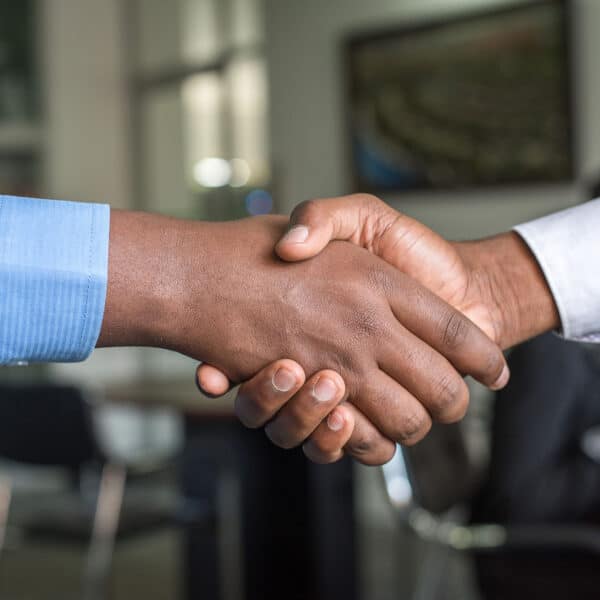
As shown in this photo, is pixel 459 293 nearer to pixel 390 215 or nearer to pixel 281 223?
pixel 390 215

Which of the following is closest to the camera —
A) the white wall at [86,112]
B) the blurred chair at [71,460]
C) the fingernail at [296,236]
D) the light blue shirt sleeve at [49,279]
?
the light blue shirt sleeve at [49,279]

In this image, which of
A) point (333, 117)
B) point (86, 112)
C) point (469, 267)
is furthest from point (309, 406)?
point (86, 112)

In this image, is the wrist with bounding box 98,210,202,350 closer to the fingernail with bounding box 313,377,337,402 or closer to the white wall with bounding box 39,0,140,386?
the fingernail with bounding box 313,377,337,402

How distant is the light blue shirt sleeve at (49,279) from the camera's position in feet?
3.83

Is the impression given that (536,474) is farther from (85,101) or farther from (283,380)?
(85,101)

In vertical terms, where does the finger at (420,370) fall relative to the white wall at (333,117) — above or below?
below

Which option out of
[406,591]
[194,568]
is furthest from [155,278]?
[406,591]

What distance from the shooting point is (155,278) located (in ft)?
4.08

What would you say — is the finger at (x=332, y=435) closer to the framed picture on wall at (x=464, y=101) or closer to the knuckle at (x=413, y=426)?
the knuckle at (x=413, y=426)

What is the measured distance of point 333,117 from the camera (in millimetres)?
5062

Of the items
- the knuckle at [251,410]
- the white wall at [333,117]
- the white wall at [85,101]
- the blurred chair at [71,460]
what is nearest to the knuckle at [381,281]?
the knuckle at [251,410]

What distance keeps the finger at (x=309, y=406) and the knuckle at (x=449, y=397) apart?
0.14 m

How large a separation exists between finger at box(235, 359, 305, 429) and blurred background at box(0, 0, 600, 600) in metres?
0.83

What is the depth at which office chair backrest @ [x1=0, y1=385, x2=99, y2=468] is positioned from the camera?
297cm
